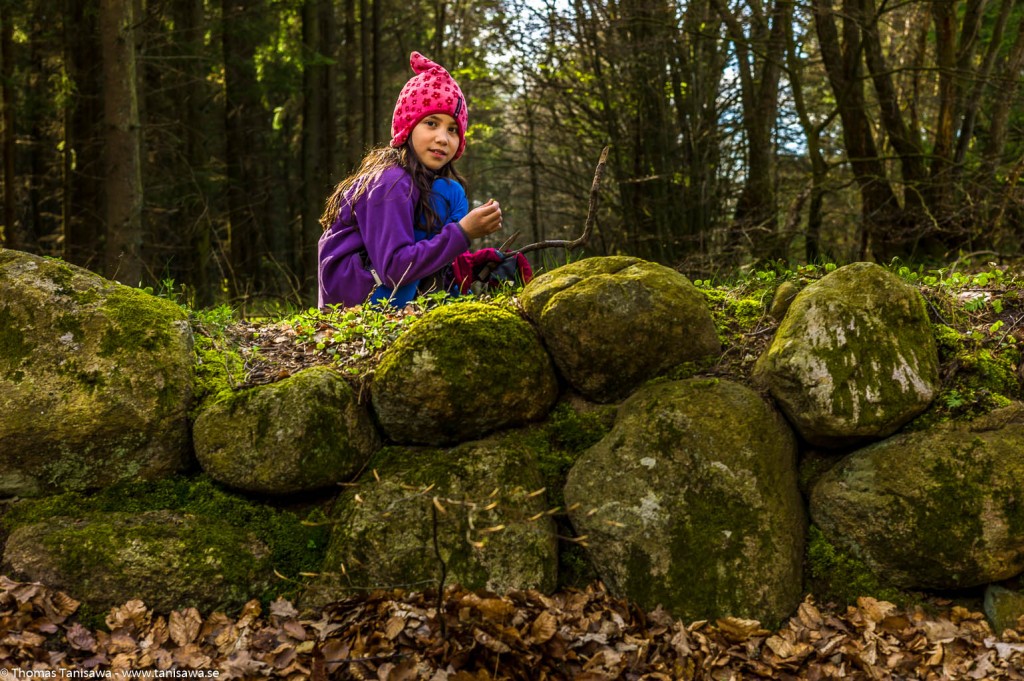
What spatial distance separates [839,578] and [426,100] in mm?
3321

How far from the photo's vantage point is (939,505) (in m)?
2.96

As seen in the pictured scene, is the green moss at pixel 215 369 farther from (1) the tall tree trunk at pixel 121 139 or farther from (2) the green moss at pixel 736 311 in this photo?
(1) the tall tree trunk at pixel 121 139

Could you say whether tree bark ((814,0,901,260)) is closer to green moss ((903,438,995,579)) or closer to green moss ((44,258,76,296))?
green moss ((903,438,995,579))

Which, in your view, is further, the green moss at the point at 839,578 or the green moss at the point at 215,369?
the green moss at the point at 215,369

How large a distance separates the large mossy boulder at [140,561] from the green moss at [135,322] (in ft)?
2.50

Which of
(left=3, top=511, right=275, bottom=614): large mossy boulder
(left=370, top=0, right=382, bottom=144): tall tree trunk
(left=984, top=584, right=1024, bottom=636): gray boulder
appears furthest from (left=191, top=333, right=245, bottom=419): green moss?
(left=370, top=0, right=382, bottom=144): tall tree trunk

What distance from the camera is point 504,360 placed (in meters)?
3.39

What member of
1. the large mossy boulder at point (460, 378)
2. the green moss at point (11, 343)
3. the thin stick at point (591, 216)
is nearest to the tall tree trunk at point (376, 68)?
the thin stick at point (591, 216)

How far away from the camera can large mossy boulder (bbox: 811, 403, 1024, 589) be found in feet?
9.58

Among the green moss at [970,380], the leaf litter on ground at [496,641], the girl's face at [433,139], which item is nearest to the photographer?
the leaf litter on ground at [496,641]

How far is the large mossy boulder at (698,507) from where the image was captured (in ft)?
9.79

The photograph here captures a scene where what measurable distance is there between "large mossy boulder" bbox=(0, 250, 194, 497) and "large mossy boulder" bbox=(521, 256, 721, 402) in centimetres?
175

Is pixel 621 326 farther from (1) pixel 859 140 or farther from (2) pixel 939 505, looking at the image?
(1) pixel 859 140

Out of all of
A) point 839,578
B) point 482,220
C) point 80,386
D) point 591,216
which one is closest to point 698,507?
point 839,578
